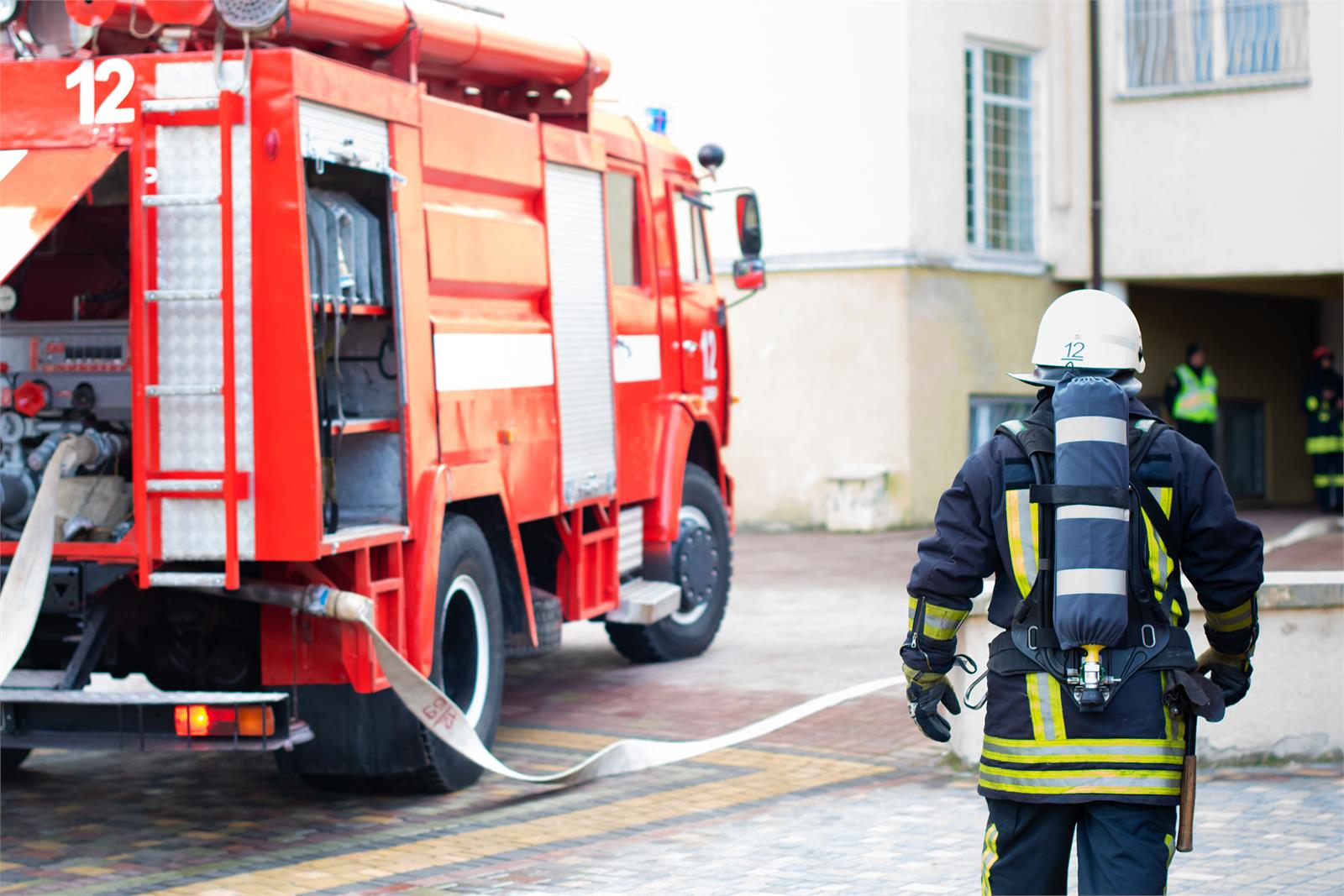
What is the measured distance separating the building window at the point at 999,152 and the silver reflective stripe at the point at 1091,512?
16426 millimetres

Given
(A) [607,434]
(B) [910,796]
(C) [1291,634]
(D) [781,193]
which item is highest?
(D) [781,193]

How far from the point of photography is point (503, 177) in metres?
8.29

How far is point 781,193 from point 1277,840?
14.0 m

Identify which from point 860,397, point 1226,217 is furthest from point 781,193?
point 1226,217

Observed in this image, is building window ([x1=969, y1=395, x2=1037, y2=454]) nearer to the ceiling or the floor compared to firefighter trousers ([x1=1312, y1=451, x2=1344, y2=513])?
nearer to the ceiling

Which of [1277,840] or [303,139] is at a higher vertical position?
[303,139]

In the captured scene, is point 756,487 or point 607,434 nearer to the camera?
point 607,434

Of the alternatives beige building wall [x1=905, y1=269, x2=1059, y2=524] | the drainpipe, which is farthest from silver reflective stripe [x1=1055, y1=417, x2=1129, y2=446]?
the drainpipe

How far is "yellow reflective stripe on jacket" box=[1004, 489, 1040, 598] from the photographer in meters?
4.28

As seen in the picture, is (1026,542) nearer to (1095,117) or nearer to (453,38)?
(453,38)

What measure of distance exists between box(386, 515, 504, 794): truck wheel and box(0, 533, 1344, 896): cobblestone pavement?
132 mm

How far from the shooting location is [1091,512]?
417cm

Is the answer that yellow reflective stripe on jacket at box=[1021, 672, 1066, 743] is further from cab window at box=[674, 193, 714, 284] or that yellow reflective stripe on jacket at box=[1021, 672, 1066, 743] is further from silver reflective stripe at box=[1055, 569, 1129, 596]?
cab window at box=[674, 193, 714, 284]

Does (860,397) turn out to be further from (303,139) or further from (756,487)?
(303,139)
